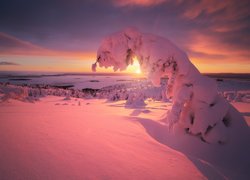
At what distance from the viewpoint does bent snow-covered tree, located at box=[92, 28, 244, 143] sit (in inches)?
172

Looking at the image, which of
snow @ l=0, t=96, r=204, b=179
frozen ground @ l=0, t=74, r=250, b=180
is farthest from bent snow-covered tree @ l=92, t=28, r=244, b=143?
snow @ l=0, t=96, r=204, b=179

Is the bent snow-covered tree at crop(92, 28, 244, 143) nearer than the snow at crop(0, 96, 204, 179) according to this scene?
No

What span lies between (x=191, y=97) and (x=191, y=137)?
1.14 meters

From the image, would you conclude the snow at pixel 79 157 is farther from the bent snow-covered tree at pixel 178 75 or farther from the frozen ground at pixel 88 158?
the bent snow-covered tree at pixel 178 75

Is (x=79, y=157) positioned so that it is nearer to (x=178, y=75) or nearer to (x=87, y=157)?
(x=87, y=157)

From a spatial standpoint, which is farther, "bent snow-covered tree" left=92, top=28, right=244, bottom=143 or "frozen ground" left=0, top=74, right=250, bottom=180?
"bent snow-covered tree" left=92, top=28, right=244, bottom=143

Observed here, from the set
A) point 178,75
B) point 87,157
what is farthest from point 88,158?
point 178,75

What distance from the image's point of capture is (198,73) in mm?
4586

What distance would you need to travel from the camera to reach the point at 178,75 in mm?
4723

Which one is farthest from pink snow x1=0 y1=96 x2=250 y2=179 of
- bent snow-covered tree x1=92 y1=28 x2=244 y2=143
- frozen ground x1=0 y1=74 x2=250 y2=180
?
bent snow-covered tree x1=92 y1=28 x2=244 y2=143

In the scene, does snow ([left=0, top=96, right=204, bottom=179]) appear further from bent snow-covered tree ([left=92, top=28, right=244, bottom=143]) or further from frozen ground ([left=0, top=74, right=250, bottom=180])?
bent snow-covered tree ([left=92, top=28, right=244, bottom=143])

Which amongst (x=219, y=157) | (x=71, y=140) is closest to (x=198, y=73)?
(x=219, y=157)

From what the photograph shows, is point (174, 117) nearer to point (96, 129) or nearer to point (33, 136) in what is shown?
point (96, 129)

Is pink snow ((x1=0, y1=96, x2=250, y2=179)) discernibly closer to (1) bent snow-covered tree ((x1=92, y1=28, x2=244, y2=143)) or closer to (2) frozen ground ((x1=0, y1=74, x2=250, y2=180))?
(2) frozen ground ((x1=0, y1=74, x2=250, y2=180))
